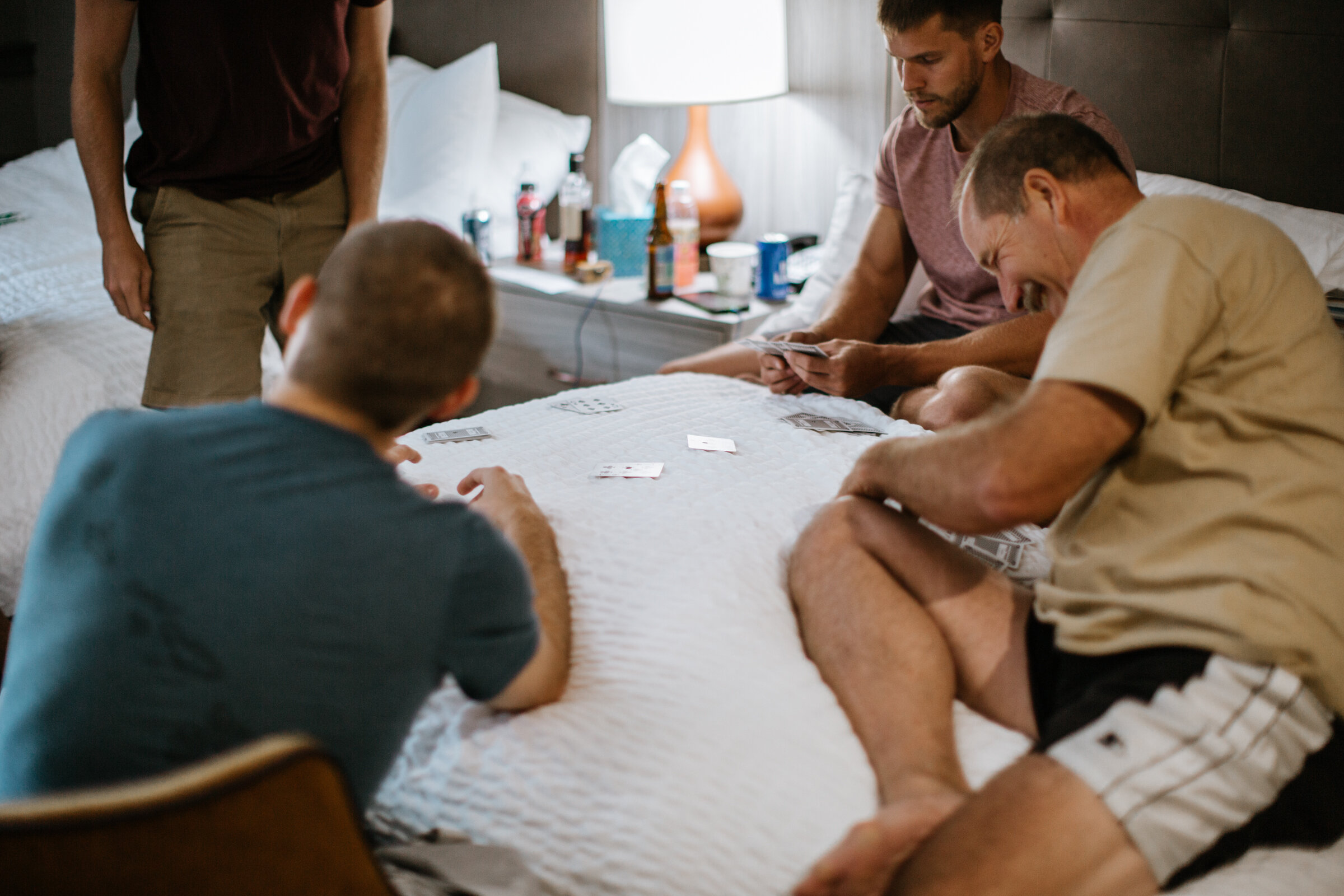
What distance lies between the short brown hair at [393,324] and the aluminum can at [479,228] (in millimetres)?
2394

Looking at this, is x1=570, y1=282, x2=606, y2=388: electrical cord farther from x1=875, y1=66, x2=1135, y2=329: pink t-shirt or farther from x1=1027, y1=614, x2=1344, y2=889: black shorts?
x1=1027, y1=614, x2=1344, y2=889: black shorts

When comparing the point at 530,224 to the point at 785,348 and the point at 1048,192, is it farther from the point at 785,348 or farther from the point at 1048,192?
the point at 1048,192

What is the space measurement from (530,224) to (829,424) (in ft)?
5.81

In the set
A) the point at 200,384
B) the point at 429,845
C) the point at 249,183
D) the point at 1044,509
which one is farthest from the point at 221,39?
the point at 1044,509

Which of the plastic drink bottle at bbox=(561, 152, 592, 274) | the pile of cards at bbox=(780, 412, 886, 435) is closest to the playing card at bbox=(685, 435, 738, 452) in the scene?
the pile of cards at bbox=(780, 412, 886, 435)

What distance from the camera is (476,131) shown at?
131 inches

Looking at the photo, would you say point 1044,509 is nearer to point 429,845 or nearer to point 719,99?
point 429,845

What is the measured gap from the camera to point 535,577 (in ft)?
4.02

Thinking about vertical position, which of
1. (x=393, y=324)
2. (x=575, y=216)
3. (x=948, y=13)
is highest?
(x=948, y=13)

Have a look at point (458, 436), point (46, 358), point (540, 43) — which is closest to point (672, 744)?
point (458, 436)

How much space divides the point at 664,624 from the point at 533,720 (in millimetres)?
199

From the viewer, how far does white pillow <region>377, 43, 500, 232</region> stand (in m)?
3.30

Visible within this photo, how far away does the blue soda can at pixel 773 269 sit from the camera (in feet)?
9.41

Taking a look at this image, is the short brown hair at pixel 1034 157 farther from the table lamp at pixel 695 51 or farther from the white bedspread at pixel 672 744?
the table lamp at pixel 695 51
